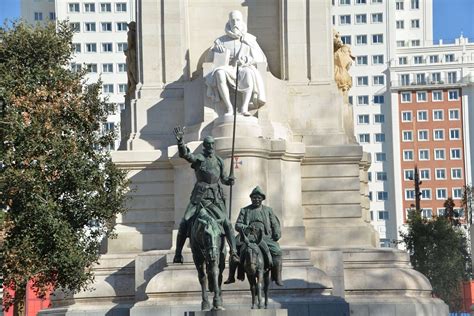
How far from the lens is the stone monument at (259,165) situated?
34094 millimetres

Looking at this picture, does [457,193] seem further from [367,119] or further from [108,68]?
[108,68]

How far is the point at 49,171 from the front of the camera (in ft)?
120

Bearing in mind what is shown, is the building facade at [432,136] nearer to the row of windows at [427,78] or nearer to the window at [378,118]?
the row of windows at [427,78]

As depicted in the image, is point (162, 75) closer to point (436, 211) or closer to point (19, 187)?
point (19, 187)

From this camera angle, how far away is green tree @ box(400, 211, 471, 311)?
66188 millimetres

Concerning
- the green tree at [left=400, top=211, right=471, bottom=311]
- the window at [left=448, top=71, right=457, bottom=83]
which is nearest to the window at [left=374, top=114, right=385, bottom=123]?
the window at [left=448, top=71, right=457, bottom=83]

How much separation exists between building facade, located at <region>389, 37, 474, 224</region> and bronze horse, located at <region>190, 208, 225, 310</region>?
110130 millimetres

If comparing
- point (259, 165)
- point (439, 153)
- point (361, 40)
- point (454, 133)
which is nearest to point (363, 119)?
point (361, 40)

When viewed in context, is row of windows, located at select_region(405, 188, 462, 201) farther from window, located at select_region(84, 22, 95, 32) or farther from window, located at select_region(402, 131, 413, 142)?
window, located at select_region(84, 22, 95, 32)

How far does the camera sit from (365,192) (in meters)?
40.9

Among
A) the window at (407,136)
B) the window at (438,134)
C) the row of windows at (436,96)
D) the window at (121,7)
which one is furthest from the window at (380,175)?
the window at (121,7)

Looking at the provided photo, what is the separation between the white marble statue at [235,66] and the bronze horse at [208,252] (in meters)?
7.92

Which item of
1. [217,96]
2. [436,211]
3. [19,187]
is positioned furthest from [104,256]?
→ [436,211]

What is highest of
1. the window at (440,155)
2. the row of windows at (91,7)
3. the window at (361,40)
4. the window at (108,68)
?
the row of windows at (91,7)
